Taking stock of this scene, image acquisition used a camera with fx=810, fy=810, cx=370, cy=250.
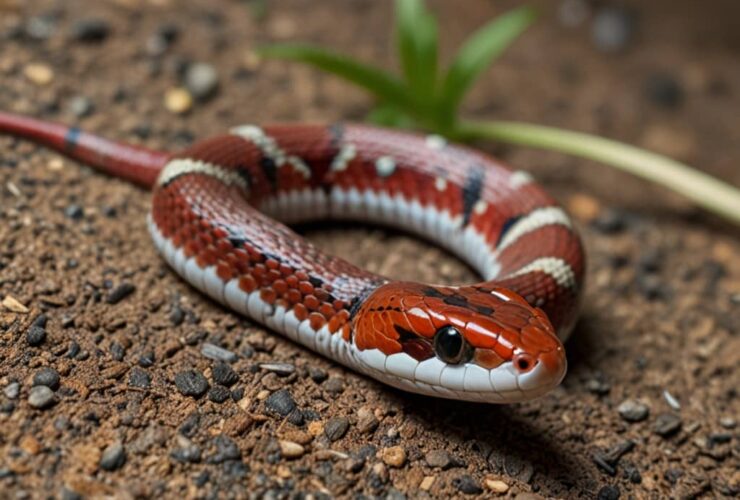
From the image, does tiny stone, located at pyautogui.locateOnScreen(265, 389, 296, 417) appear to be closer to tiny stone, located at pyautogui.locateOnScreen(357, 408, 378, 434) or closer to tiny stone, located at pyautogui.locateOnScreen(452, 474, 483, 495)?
tiny stone, located at pyautogui.locateOnScreen(357, 408, 378, 434)

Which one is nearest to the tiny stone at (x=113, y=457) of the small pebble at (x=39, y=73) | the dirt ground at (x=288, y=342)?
the dirt ground at (x=288, y=342)

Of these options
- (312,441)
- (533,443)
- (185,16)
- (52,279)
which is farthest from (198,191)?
(185,16)

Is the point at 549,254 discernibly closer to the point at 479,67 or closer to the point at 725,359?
the point at 725,359

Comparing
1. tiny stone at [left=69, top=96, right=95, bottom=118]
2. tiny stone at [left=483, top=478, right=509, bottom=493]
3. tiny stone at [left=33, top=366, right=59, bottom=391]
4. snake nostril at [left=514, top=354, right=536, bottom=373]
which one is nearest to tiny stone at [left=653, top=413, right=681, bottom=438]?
Result: tiny stone at [left=483, top=478, right=509, bottom=493]

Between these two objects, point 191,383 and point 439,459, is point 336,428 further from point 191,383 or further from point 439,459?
point 191,383

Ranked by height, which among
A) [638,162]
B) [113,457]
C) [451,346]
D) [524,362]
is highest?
[524,362]

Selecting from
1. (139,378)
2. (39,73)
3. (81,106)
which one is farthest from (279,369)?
(39,73)

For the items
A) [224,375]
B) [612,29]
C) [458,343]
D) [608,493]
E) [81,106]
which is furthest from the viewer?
[612,29]
